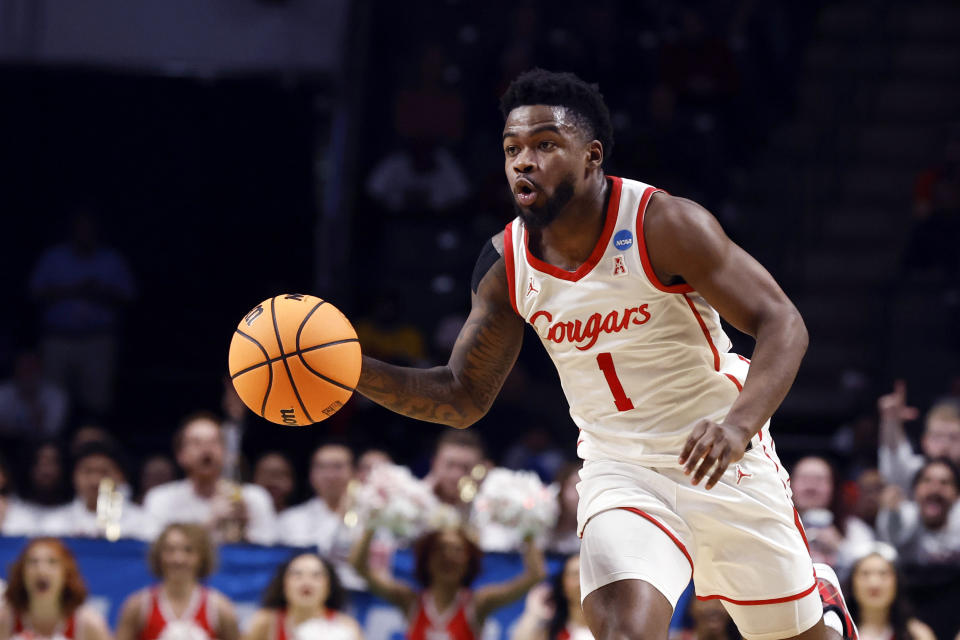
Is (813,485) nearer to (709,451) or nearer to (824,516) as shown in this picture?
(824,516)

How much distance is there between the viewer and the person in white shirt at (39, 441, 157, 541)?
8422 mm

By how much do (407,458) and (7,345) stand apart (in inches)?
149

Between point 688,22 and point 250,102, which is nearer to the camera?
point 688,22

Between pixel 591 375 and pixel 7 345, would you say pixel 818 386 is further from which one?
pixel 591 375

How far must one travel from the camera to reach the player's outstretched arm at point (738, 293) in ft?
13.2

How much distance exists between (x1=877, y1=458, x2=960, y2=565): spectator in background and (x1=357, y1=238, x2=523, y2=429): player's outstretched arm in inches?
167

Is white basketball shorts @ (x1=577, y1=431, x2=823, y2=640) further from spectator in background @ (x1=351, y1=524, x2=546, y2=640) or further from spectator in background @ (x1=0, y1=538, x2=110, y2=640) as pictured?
spectator in background @ (x1=0, y1=538, x2=110, y2=640)

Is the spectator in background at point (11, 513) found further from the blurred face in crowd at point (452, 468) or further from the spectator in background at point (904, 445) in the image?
the spectator in background at point (904, 445)

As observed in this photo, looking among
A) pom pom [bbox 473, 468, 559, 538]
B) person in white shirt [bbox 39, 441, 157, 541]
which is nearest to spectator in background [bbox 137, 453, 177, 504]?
person in white shirt [bbox 39, 441, 157, 541]

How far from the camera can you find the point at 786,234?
40.0ft

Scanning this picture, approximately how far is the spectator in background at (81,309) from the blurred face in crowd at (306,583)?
14.2 feet

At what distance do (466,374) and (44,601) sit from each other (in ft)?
12.5

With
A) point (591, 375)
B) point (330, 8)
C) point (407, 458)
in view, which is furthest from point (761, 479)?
point (330, 8)

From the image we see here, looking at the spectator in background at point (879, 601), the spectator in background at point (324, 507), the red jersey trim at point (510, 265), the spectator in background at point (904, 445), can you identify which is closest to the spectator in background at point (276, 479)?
the spectator in background at point (324, 507)
